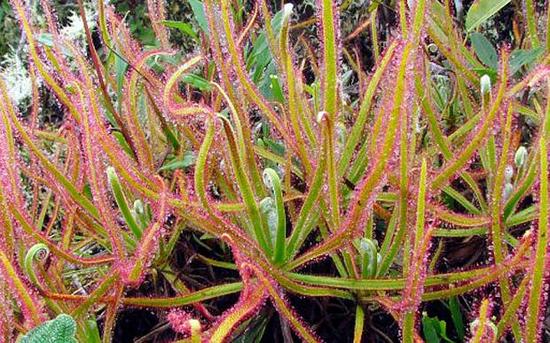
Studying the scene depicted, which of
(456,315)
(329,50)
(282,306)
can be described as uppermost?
(329,50)

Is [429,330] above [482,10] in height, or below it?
below

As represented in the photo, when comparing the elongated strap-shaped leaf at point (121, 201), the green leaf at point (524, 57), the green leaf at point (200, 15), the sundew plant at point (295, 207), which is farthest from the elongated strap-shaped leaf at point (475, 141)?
the green leaf at point (200, 15)

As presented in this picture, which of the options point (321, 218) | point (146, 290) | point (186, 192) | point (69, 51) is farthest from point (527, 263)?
point (69, 51)

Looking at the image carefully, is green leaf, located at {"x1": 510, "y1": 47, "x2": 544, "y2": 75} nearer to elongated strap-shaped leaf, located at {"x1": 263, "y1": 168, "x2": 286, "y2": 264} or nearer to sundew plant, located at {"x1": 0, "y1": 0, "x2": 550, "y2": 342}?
sundew plant, located at {"x1": 0, "y1": 0, "x2": 550, "y2": 342}

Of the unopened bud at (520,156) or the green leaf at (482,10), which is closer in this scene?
the unopened bud at (520,156)

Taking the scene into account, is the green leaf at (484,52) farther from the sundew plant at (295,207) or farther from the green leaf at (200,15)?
the green leaf at (200,15)

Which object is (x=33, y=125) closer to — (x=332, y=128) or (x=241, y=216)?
(x=241, y=216)

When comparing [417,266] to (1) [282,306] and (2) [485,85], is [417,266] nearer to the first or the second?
(1) [282,306]

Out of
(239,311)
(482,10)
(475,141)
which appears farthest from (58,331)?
(482,10)
